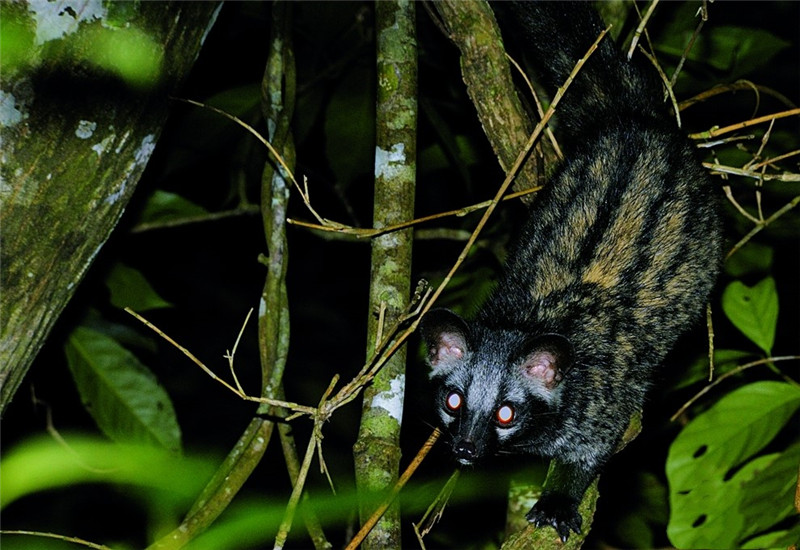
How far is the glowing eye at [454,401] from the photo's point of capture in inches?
158

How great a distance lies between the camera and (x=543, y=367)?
4098 millimetres

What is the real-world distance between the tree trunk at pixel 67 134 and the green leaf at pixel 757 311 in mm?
2958

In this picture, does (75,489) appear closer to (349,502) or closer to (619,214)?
(619,214)

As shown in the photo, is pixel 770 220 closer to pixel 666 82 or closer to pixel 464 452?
pixel 666 82

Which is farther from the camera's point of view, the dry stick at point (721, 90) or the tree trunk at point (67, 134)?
the dry stick at point (721, 90)

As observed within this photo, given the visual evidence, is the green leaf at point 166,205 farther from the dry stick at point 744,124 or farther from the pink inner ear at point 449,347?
the dry stick at point 744,124

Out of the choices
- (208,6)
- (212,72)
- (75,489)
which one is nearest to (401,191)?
(208,6)

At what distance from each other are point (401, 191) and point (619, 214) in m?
→ 1.35

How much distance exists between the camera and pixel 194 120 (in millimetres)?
4688

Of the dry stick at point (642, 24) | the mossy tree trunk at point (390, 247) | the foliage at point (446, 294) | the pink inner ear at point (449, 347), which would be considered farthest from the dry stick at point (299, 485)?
the dry stick at point (642, 24)

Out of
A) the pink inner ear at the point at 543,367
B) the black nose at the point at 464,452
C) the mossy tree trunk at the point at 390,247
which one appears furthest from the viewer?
the pink inner ear at the point at 543,367

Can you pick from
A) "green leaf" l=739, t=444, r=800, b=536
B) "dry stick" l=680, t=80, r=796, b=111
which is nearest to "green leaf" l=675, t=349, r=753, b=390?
"green leaf" l=739, t=444, r=800, b=536

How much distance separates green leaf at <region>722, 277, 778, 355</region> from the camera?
4.20 meters

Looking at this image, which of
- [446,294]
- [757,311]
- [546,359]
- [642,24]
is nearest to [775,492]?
[757,311]
